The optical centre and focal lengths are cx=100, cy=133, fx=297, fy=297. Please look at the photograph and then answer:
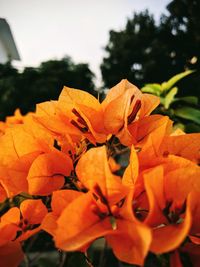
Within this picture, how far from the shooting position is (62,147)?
1.38ft

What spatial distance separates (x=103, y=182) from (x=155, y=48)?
10.3 m

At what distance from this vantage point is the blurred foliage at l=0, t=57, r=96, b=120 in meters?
4.55

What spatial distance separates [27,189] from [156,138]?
0.58ft

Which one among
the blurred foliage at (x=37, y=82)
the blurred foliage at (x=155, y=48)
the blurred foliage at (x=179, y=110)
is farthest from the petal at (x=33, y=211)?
the blurred foliage at (x=155, y=48)

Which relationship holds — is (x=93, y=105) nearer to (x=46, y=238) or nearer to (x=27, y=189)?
(x=27, y=189)

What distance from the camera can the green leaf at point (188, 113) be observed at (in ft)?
3.72

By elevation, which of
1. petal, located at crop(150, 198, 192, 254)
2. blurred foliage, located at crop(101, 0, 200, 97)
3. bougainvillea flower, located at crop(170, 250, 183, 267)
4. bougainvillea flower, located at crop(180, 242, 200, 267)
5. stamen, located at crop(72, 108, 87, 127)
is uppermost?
blurred foliage, located at crop(101, 0, 200, 97)

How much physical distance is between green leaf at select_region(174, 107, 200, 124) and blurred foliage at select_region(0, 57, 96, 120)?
3.14 meters

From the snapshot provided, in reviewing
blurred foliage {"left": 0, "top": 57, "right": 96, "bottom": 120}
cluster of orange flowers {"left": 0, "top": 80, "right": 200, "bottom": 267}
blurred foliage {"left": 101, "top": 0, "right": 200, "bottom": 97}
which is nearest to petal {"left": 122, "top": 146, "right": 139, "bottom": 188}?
cluster of orange flowers {"left": 0, "top": 80, "right": 200, "bottom": 267}

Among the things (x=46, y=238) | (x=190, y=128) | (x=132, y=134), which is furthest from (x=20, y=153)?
(x=46, y=238)

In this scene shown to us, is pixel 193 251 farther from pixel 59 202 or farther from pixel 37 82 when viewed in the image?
pixel 37 82

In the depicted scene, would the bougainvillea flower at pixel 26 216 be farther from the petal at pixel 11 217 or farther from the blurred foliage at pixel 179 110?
the blurred foliage at pixel 179 110

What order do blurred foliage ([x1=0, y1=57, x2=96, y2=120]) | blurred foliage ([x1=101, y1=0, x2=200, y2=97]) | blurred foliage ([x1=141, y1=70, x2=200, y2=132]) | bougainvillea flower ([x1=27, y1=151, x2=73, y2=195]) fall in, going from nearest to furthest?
bougainvillea flower ([x1=27, y1=151, x2=73, y2=195]), blurred foliage ([x1=141, y1=70, x2=200, y2=132]), blurred foliage ([x1=0, y1=57, x2=96, y2=120]), blurred foliage ([x1=101, y1=0, x2=200, y2=97])

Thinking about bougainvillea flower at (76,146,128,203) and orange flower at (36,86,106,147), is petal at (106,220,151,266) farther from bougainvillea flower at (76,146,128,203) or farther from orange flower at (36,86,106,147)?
orange flower at (36,86,106,147)
